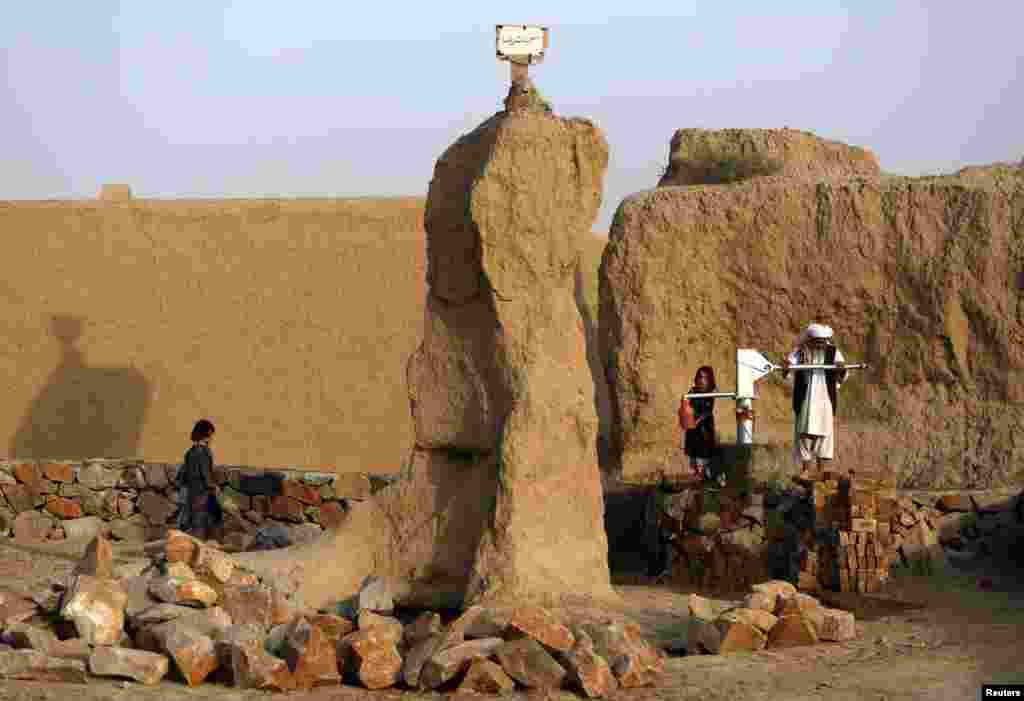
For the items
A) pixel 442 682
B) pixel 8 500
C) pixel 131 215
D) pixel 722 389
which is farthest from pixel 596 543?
pixel 131 215

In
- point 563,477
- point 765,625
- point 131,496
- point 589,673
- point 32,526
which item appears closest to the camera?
point 589,673

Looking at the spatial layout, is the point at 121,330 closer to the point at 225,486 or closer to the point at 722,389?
the point at 225,486

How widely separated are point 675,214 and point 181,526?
17.9 ft

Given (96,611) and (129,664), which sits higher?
(96,611)

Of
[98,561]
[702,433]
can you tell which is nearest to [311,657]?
[98,561]

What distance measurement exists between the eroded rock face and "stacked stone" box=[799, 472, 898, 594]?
2.25 meters

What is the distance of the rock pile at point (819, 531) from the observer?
10828mm

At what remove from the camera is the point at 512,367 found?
9.24 meters

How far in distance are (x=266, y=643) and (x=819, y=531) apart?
14.6ft

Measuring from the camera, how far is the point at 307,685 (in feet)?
24.7

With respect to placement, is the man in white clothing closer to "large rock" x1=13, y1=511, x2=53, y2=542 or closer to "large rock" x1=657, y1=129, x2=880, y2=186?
"large rock" x1=657, y1=129, x2=880, y2=186

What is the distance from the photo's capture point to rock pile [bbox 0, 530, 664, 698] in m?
7.43

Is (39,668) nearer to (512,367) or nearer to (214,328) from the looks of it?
(512,367)

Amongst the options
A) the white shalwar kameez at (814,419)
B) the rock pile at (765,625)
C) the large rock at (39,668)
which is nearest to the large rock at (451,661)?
the rock pile at (765,625)
